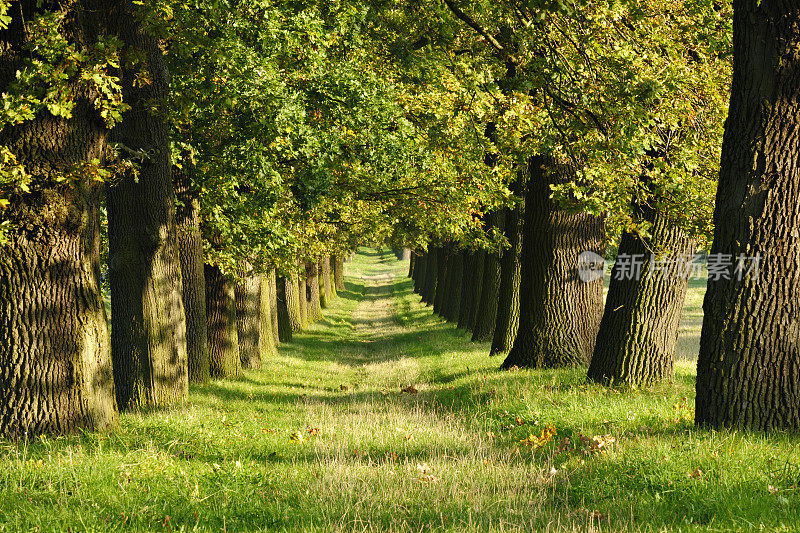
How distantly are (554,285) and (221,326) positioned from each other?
7.45 m

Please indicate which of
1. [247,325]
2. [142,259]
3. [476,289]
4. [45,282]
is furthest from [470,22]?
[476,289]

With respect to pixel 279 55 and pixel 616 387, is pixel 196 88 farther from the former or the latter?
Answer: pixel 616 387

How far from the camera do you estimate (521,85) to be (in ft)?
25.0

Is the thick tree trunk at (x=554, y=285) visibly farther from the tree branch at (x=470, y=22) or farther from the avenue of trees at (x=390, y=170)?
the tree branch at (x=470, y=22)

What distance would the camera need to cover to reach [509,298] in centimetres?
1688

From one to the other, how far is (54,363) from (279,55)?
6.87 m

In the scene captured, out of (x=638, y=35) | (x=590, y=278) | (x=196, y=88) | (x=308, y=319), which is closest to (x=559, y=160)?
(x=590, y=278)

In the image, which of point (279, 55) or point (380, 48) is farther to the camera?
→ point (380, 48)

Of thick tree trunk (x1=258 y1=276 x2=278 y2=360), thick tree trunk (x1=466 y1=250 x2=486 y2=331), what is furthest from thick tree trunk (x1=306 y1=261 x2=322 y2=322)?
thick tree trunk (x1=258 y1=276 x2=278 y2=360)

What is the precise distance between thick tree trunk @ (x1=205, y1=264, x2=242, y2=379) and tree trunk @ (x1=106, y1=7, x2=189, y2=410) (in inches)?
170

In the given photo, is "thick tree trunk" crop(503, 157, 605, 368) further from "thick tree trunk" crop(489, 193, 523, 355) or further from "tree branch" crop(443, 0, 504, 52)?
"tree branch" crop(443, 0, 504, 52)

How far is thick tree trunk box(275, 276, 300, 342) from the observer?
25.5 m

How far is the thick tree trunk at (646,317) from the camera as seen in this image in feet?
33.5

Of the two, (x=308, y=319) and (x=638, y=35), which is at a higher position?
(x=638, y=35)
